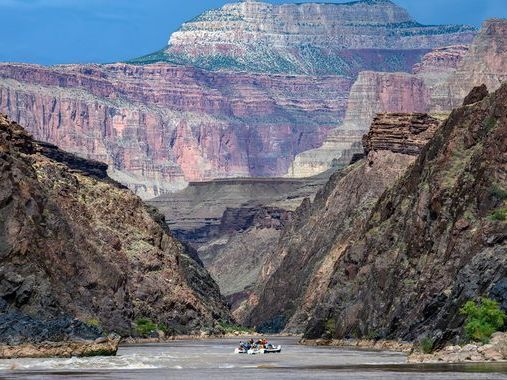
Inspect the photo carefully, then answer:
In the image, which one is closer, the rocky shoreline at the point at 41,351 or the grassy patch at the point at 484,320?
the grassy patch at the point at 484,320

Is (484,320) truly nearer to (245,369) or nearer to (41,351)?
(245,369)

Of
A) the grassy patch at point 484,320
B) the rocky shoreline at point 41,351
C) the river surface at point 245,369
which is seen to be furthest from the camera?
the rocky shoreline at point 41,351

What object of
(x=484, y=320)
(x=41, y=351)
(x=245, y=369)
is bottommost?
(x=41, y=351)

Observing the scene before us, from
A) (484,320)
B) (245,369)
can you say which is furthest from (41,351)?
(484,320)

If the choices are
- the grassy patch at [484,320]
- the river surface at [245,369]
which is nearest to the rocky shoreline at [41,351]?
the river surface at [245,369]

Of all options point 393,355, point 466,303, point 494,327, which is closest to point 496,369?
point 494,327

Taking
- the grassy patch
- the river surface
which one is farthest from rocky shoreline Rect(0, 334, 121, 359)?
the grassy patch

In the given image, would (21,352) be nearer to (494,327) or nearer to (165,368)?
(165,368)

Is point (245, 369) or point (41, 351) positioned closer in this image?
point (245, 369)

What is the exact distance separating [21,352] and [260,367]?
29055 millimetres

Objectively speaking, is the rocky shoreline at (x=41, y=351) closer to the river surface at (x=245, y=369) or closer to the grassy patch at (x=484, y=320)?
the river surface at (x=245, y=369)

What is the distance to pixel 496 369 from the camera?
147500 millimetres

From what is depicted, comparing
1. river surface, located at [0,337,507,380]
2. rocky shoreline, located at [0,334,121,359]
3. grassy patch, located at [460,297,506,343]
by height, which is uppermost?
grassy patch, located at [460,297,506,343]

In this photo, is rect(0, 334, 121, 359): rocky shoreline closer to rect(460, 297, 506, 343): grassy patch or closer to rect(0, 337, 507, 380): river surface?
rect(0, 337, 507, 380): river surface
